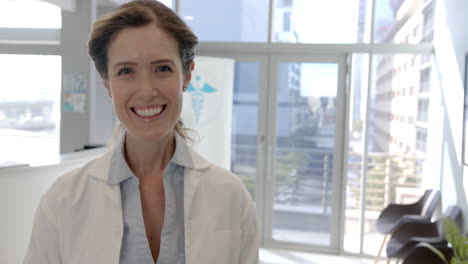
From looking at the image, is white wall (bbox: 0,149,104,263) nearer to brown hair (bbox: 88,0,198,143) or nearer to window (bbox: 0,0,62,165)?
window (bbox: 0,0,62,165)

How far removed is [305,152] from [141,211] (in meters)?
4.80

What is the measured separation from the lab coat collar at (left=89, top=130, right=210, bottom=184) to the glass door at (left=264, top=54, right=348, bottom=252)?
4625 millimetres

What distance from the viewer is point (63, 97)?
5.88 metres

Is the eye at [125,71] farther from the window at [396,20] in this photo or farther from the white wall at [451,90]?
the window at [396,20]

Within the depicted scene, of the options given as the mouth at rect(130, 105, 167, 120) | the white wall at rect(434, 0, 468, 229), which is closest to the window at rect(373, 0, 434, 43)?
the white wall at rect(434, 0, 468, 229)

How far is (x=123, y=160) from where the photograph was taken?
1220mm

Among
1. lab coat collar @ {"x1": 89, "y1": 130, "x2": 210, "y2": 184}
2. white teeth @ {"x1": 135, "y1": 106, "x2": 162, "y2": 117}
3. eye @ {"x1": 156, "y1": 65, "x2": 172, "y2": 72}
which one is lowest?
lab coat collar @ {"x1": 89, "y1": 130, "x2": 210, "y2": 184}

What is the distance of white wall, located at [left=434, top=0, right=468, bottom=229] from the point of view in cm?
421

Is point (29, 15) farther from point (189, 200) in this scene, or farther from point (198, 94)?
point (189, 200)

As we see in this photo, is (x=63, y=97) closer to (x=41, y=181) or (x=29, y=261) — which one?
(x=41, y=181)

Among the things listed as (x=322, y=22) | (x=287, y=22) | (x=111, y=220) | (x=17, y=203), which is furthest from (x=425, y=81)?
(x=111, y=220)

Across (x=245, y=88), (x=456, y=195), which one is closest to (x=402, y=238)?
(x=456, y=195)

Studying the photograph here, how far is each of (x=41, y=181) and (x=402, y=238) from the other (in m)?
3.23

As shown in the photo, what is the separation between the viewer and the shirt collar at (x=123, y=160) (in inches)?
46.9
